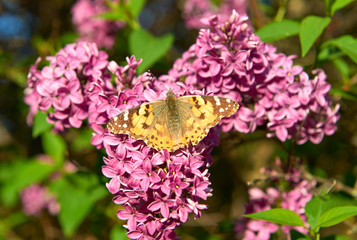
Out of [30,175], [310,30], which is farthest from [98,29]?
[310,30]

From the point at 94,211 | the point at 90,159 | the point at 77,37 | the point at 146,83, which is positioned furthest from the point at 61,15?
the point at 146,83

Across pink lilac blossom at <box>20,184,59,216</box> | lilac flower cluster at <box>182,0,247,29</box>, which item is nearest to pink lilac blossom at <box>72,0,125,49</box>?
lilac flower cluster at <box>182,0,247,29</box>

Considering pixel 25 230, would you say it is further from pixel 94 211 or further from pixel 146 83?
pixel 146 83

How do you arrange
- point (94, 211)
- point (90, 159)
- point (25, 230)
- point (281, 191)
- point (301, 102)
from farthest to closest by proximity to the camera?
point (25, 230), point (90, 159), point (94, 211), point (281, 191), point (301, 102)

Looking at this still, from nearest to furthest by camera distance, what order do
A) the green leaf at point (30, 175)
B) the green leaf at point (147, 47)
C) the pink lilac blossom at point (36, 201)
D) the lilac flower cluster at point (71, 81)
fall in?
1. the lilac flower cluster at point (71, 81)
2. the green leaf at point (147, 47)
3. the green leaf at point (30, 175)
4. the pink lilac blossom at point (36, 201)

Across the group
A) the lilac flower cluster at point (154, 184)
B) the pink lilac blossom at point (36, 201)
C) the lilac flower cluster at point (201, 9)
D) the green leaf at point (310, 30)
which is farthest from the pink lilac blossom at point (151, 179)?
the pink lilac blossom at point (36, 201)

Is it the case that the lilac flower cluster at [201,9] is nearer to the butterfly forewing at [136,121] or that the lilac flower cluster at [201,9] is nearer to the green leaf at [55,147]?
the green leaf at [55,147]

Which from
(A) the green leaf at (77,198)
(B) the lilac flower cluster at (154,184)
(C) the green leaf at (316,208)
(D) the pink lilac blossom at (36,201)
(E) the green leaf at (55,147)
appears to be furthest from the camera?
(D) the pink lilac blossom at (36,201)

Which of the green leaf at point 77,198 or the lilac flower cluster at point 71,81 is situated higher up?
the lilac flower cluster at point 71,81
